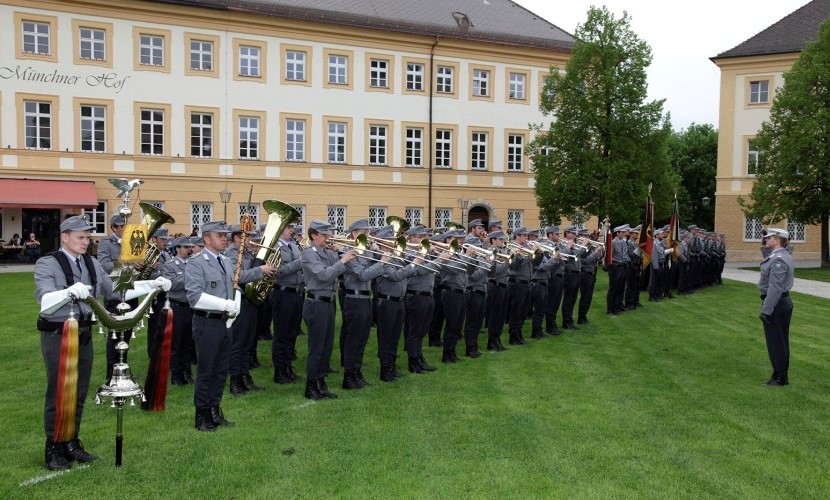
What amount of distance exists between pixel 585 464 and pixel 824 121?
3134cm

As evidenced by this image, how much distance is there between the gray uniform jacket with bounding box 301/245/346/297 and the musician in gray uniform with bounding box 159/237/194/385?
195 centimetres

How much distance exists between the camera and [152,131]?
3262 centimetres

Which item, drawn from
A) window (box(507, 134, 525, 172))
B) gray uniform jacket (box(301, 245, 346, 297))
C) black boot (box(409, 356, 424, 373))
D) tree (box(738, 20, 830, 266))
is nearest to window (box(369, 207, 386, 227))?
window (box(507, 134, 525, 172))

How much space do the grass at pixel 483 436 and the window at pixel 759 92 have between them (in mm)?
34849

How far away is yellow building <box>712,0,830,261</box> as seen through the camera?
41.9m

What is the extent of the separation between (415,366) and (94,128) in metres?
26.1

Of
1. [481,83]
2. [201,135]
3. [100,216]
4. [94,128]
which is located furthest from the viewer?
[481,83]

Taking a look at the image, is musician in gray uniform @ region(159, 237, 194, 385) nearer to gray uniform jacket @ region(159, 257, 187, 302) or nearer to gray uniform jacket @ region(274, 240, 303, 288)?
gray uniform jacket @ region(159, 257, 187, 302)

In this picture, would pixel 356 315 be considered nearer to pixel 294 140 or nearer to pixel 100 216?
pixel 100 216

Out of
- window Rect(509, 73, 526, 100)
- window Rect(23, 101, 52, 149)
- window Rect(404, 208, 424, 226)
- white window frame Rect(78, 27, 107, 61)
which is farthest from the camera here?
window Rect(509, 73, 526, 100)

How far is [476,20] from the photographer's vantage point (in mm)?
40312

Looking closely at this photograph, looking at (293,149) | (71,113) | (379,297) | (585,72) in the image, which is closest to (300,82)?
(293,149)

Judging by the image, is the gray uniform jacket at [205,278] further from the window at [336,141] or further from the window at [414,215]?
the window at [414,215]

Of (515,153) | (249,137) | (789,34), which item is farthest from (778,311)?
(789,34)
